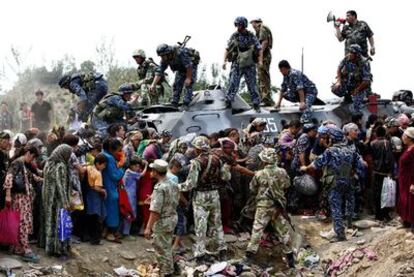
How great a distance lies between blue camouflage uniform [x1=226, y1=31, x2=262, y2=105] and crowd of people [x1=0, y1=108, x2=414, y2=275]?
1.59 meters

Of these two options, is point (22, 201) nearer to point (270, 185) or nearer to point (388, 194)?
point (270, 185)

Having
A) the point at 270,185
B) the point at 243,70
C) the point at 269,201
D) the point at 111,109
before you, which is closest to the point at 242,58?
the point at 243,70

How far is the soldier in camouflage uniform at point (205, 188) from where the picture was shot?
40.8ft

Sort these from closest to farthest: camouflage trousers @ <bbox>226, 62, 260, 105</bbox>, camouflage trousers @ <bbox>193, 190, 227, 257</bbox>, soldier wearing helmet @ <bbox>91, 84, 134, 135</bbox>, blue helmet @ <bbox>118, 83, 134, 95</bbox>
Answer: camouflage trousers @ <bbox>193, 190, 227, 257</bbox> → soldier wearing helmet @ <bbox>91, 84, 134, 135</bbox> → blue helmet @ <bbox>118, 83, 134, 95</bbox> → camouflage trousers @ <bbox>226, 62, 260, 105</bbox>

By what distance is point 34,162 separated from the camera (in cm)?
1198

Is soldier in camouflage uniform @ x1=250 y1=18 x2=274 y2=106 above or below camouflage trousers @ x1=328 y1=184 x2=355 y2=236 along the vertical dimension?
above

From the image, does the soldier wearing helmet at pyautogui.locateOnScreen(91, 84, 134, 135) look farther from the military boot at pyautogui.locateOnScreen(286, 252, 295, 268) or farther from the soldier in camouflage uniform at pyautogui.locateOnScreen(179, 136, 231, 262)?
the military boot at pyautogui.locateOnScreen(286, 252, 295, 268)

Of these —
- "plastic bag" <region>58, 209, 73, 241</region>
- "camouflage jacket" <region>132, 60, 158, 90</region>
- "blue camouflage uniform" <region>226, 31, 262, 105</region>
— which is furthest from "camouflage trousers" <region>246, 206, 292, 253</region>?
"camouflage jacket" <region>132, 60, 158, 90</region>

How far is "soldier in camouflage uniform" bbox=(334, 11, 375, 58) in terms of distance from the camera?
59.5 ft

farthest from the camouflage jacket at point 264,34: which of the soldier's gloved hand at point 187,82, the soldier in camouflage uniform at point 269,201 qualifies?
the soldier in camouflage uniform at point 269,201

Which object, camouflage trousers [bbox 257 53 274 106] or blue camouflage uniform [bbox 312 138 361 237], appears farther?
camouflage trousers [bbox 257 53 274 106]

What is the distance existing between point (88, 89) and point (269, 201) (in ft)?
17.0

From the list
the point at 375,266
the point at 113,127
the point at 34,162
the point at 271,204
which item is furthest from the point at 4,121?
the point at 375,266

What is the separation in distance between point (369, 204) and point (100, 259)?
5.74m
